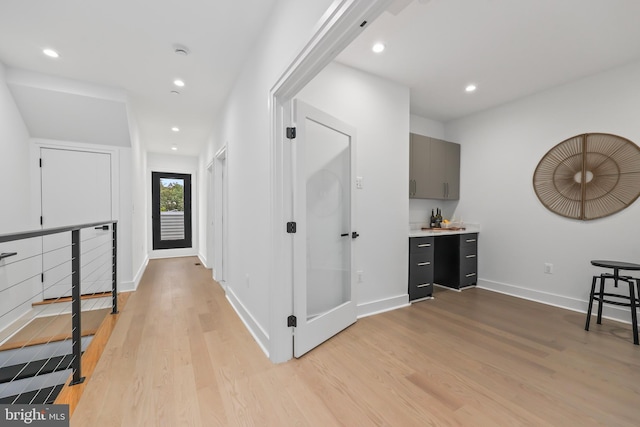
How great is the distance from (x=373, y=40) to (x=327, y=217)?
66.0 inches

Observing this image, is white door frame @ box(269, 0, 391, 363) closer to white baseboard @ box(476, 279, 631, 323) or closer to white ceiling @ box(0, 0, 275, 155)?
white ceiling @ box(0, 0, 275, 155)

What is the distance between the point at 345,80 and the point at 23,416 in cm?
332

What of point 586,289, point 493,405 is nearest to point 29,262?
point 493,405

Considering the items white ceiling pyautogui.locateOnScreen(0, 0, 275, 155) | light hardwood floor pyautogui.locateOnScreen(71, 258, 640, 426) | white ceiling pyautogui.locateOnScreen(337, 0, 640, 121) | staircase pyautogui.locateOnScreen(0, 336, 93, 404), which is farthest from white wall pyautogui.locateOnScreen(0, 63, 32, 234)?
white ceiling pyautogui.locateOnScreen(337, 0, 640, 121)

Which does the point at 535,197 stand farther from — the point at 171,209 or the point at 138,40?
the point at 171,209

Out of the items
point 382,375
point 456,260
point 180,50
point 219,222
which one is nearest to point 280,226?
point 382,375

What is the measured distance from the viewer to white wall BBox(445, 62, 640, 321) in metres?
2.89

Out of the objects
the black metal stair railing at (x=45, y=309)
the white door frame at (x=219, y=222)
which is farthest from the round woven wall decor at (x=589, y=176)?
the black metal stair railing at (x=45, y=309)

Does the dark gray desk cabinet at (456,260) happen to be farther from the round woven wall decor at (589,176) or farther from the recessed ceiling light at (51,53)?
the recessed ceiling light at (51,53)

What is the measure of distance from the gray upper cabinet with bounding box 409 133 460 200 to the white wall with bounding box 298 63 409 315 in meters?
0.62

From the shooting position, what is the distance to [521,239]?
3.69 meters

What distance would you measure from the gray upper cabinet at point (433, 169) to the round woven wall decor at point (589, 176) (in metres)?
1.08

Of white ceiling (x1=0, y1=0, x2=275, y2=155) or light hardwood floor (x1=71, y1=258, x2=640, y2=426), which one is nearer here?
light hardwood floor (x1=71, y1=258, x2=640, y2=426)

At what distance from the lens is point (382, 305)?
3.04 m
